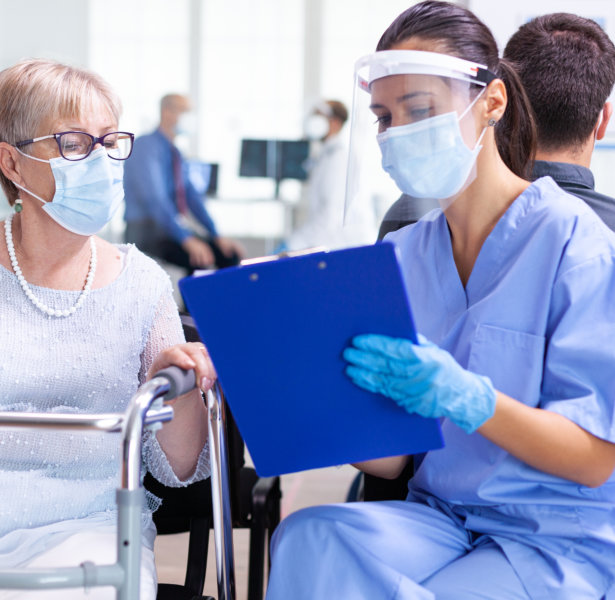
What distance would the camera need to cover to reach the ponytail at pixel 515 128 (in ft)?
4.35

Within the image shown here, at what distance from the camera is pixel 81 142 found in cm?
138

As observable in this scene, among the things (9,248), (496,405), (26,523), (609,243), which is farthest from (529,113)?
(26,523)

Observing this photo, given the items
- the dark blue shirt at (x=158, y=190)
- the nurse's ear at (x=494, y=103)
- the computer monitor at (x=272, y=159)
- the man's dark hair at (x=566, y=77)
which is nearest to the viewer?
the nurse's ear at (x=494, y=103)

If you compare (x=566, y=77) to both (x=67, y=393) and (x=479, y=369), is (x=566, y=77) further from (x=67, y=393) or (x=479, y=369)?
(x=67, y=393)

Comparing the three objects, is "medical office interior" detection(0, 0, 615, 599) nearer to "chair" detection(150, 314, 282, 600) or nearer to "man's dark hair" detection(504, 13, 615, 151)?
"man's dark hair" detection(504, 13, 615, 151)

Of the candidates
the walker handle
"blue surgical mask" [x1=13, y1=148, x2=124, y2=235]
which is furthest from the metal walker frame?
"blue surgical mask" [x1=13, y1=148, x2=124, y2=235]

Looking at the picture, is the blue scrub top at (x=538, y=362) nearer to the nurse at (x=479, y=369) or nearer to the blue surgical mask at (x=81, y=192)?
the nurse at (x=479, y=369)

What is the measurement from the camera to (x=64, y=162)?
1384 millimetres

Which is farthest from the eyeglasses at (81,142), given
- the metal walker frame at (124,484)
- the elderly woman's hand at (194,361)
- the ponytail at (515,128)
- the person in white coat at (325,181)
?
the person in white coat at (325,181)

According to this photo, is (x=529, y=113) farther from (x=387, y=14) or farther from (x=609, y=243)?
(x=387, y=14)

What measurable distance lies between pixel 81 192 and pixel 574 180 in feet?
3.13

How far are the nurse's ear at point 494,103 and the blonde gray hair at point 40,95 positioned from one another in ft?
2.07

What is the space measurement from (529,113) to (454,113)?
0.64ft

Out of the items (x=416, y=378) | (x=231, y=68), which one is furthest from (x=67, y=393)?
(x=231, y=68)
